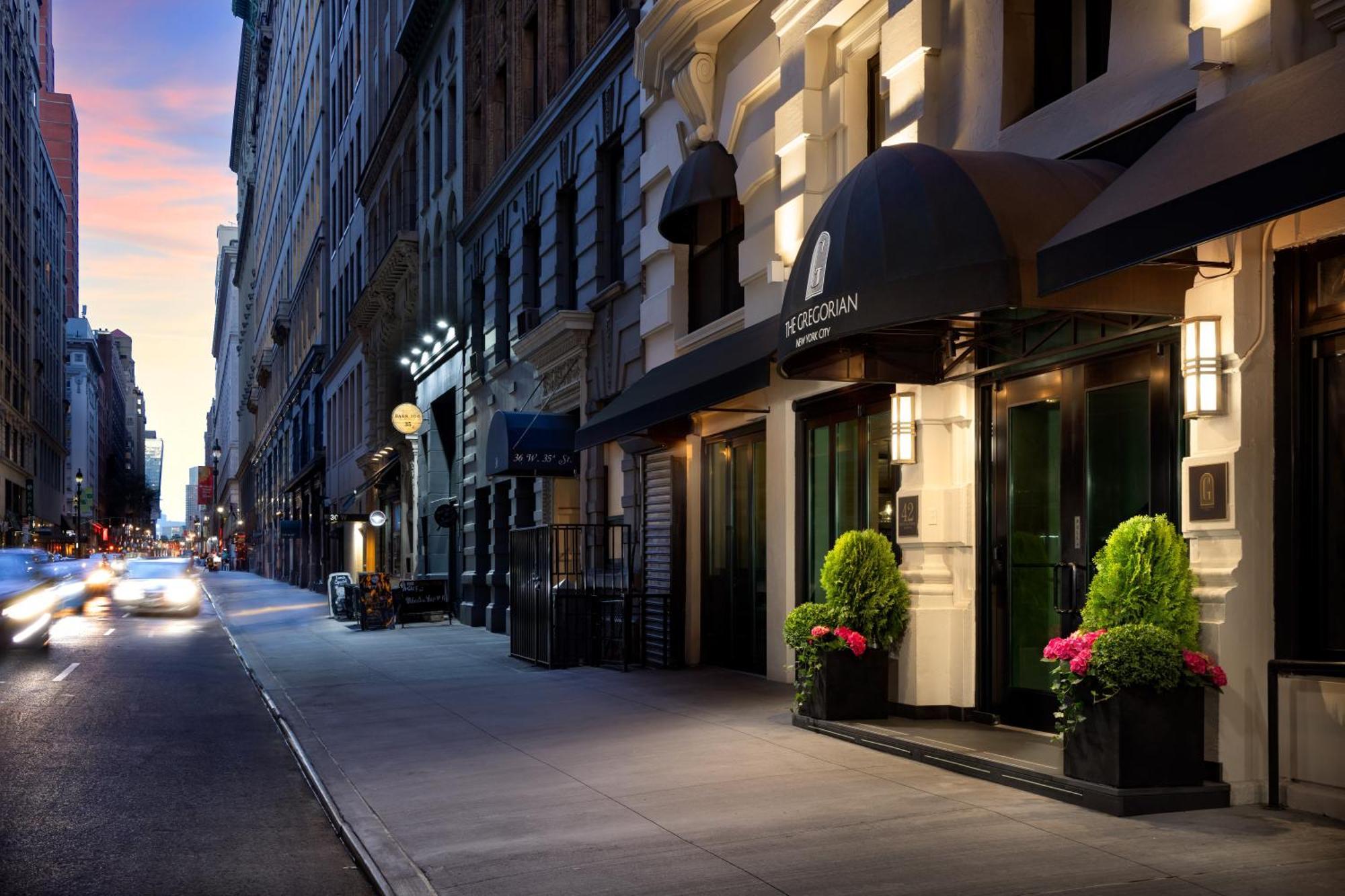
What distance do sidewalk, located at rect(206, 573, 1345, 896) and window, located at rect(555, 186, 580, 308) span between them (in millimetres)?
10803

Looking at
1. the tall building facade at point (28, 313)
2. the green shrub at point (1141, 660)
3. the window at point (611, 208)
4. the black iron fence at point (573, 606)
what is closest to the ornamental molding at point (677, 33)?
the window at point (611, 208)

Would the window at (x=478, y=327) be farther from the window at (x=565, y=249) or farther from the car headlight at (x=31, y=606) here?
the car headlight at (x=31, y=606)

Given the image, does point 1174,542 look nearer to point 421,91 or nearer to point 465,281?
point 465,281

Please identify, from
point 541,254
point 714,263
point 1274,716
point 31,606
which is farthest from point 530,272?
point 1274,716

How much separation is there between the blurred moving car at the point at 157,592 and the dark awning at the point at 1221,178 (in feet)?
104

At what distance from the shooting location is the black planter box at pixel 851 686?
11305mm

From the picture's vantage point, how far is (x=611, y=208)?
2186 cm

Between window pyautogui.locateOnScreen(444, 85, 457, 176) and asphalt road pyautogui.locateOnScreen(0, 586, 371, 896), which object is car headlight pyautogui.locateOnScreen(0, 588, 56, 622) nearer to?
asphalt road pyautogui.locateOnScreen(0, 586, 371, 896)

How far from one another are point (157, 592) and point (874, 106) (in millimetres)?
27446

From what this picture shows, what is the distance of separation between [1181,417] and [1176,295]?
0.79m

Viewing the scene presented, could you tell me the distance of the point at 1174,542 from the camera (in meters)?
8.18

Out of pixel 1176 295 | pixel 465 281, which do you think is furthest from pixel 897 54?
pixel 465 281

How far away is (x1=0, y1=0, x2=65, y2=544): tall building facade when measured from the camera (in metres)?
82.4

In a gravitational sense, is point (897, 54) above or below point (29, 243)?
below
